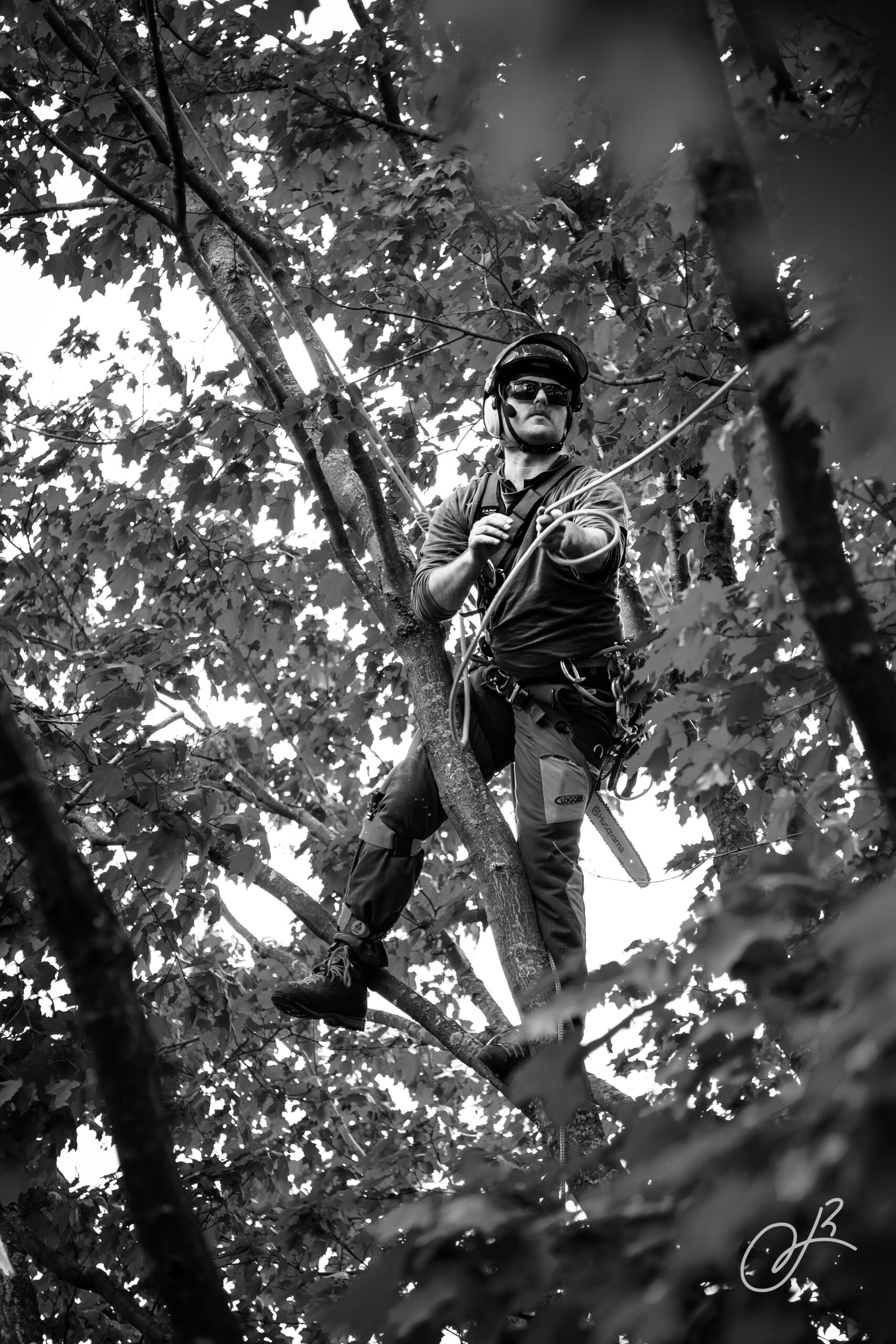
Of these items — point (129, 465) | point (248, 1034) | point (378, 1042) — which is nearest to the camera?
point (129, 465)

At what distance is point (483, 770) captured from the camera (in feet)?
12.2

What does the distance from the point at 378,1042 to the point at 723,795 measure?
3.85 metres

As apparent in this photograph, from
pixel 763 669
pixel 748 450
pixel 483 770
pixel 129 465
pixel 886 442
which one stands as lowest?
pixel 886 442

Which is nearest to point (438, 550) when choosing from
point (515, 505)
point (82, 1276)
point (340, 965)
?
point (515, 505)

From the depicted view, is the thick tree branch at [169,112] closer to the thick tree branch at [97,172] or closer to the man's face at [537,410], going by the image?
the thick tree branch at [97,172]

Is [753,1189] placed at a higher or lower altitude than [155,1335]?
lower

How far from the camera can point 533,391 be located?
3.96m

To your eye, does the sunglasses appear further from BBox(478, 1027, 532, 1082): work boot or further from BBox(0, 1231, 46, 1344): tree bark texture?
BBox(0, 1231, 46, 1344): tree bark texture

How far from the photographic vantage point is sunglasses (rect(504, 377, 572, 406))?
396 cm

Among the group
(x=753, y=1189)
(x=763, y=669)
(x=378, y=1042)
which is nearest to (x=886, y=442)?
(x=763, y=669)

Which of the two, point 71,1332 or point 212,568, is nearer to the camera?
point 71,1332

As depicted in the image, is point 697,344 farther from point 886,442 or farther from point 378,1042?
point 378,1042

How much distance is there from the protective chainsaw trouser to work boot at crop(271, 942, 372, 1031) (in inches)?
2.1

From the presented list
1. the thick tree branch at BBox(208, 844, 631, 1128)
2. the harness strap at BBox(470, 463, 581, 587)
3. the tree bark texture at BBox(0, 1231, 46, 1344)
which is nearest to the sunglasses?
the harness strap at BBox(470, 463, 581, 587)
